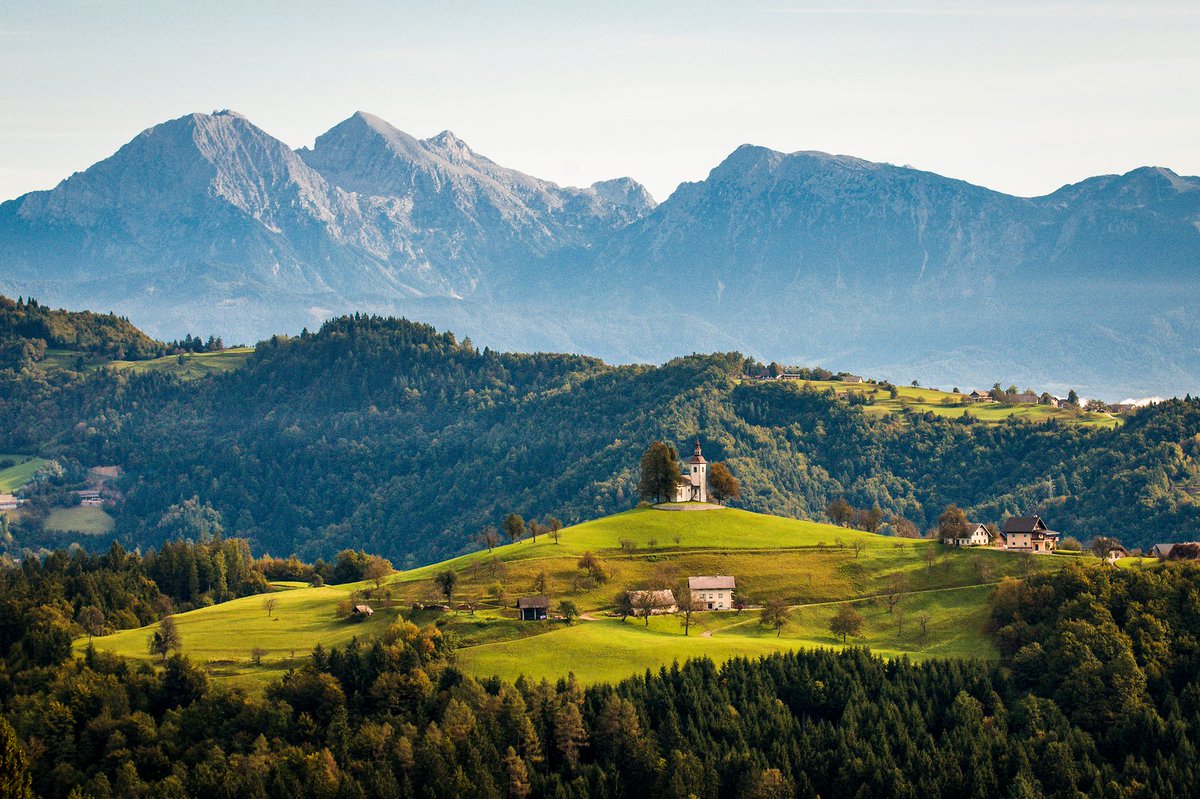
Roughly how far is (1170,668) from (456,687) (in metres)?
57.5

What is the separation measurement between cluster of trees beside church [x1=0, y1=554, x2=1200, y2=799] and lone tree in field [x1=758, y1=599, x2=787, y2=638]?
14125mm

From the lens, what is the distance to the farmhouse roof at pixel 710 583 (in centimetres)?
15662

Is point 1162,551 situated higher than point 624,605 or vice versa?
point 1162,551

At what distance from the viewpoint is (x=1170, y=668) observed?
128 m

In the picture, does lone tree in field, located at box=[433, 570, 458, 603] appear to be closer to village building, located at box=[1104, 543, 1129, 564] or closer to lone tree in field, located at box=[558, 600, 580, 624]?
lone tree in field, located at box=[558, 600, 580, 624]

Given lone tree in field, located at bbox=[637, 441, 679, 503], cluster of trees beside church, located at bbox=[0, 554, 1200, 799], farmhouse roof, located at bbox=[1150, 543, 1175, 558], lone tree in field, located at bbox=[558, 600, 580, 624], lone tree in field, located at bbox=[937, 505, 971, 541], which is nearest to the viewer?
cluster of trees beside church, located at bbox=[0, 554, 1200, 799]

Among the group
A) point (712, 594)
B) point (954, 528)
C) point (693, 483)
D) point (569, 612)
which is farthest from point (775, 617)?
point (693, 483)

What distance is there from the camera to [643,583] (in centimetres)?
15900

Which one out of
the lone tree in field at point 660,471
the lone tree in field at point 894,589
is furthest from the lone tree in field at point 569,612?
the lone tree in field at point 660,471

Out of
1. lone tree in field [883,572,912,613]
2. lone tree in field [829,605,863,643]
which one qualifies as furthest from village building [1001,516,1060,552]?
lone tree in field [829,605,863,643]

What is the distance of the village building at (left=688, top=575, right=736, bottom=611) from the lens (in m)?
156

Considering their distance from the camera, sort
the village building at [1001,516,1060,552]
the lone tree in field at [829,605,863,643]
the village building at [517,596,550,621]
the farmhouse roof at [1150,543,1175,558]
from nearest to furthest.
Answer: the lone tree in field at [829,605,863,643] < the village building at [517,596,550,621] < the farmhouse roof at [1150,543,1175,558] < the village building at [1001,516,1060,552]

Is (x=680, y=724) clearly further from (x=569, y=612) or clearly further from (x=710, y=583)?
(x=710, y=583)

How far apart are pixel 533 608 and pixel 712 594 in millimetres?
19789
